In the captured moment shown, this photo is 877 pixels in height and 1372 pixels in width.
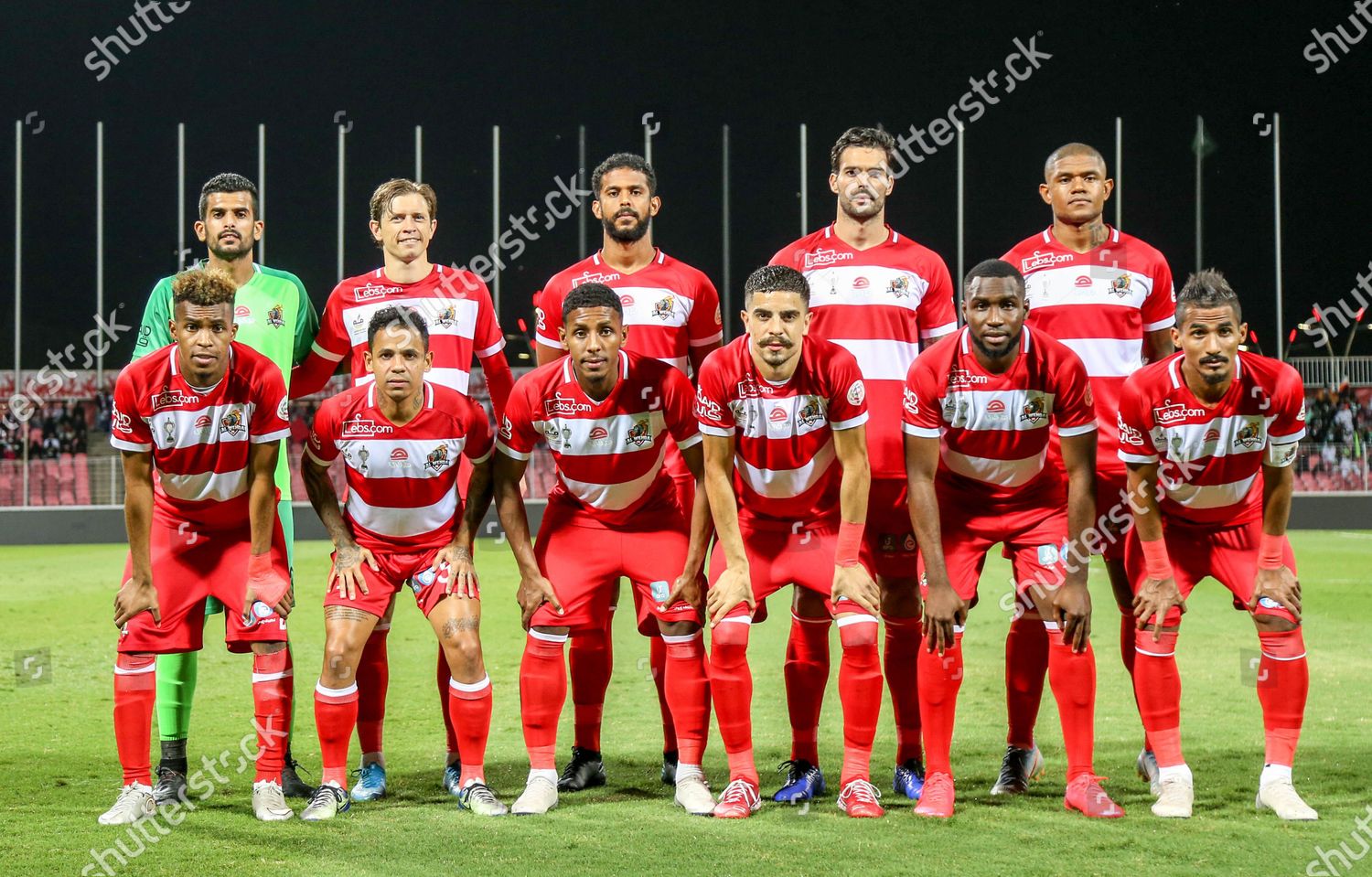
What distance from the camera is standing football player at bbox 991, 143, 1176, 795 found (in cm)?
508

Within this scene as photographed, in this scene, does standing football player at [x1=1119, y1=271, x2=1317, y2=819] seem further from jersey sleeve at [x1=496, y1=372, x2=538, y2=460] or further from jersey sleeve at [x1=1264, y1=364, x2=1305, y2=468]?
jersey sleeve at [x1=496, y1=372, x2=538, y2=460]

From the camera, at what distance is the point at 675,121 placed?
2555cm

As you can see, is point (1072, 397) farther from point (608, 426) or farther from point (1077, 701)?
point (608, 426)

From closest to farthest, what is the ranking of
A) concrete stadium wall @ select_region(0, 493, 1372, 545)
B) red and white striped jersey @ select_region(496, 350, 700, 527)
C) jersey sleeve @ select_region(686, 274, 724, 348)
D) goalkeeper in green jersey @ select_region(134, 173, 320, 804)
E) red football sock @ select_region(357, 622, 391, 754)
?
red and white striped jersey @ select_region(496, 350, 700, 527) → red football sock @ select_region(357, 622, 391, 754) → goalkeeper in green jersey @ select_region(134, 173, 320, 804) → jersey sleeve @ select_region(686, 274, 724, 348) → concrete stadium wall @ select_region(0, 493, 1372, 545)

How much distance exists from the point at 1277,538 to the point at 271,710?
3811 mm

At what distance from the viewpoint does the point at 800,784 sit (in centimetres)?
468

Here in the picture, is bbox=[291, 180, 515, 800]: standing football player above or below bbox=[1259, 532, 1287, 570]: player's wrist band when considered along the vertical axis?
above

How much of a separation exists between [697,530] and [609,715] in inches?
91.9

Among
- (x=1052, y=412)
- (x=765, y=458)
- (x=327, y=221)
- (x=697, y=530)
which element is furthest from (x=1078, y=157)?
(x=327, y=221)

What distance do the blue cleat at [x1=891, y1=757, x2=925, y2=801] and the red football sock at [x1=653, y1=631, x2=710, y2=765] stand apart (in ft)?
2.68

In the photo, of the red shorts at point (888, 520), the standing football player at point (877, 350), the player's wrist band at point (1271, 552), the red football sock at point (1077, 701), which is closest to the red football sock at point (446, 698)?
the standing football player at point (877, 350)

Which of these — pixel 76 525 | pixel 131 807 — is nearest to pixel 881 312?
pixel 131 807

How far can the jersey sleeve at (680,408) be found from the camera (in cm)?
471

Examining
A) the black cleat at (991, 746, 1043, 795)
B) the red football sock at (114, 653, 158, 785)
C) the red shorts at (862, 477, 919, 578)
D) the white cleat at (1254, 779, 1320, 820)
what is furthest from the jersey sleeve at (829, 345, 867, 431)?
the red football sock at (114, 653, 158, 785)
